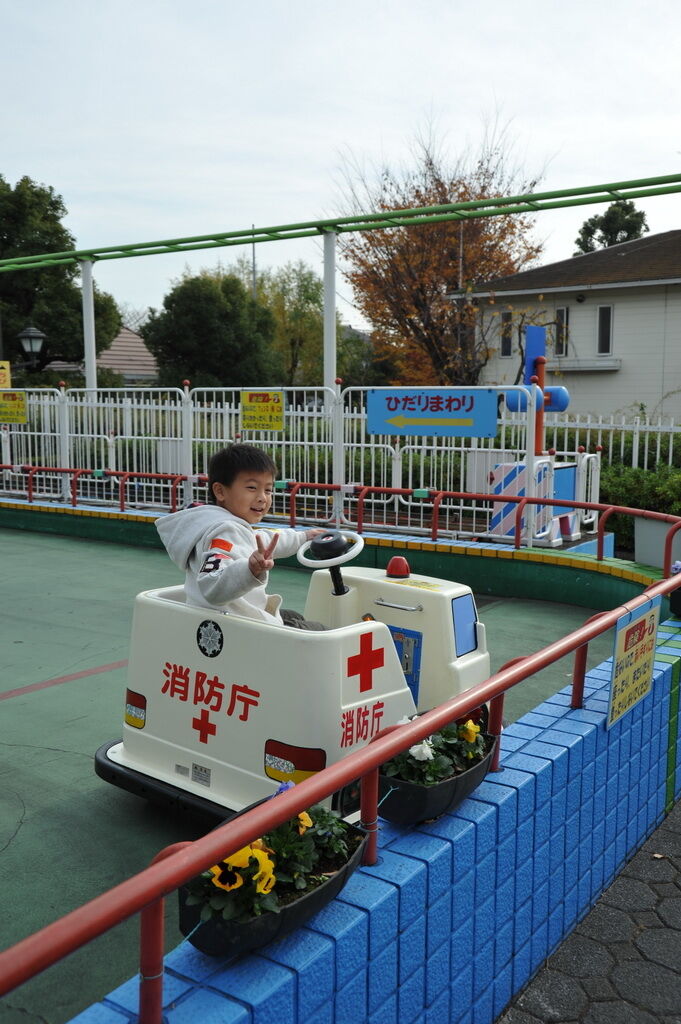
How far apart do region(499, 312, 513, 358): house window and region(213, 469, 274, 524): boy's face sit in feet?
69.9

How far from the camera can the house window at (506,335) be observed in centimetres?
2359

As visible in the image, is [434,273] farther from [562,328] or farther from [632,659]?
[632,659]

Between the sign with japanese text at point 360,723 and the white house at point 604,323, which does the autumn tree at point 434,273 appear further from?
the sign with japanese text at point 360,723

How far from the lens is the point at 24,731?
174 inches

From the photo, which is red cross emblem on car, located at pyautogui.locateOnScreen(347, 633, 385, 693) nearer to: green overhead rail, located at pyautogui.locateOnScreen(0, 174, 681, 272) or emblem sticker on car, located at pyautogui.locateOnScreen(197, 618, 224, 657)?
emblem sticker on car, located at pyautogui.locateOnScreen(197, 618, 224, 657)

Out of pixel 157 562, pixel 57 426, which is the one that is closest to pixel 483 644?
pixel 157 562

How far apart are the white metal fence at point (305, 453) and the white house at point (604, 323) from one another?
9825mm

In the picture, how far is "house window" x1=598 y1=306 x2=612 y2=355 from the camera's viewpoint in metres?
22.8

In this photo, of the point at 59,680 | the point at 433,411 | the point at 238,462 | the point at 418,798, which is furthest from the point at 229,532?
the point at 433,411

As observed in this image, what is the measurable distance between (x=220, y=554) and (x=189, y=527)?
8.8 inches

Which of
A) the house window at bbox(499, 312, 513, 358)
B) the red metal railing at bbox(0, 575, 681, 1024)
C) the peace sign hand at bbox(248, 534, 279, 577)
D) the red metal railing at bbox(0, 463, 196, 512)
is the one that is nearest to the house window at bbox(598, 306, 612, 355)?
the house window at bbox(499, 312, 513, 358)

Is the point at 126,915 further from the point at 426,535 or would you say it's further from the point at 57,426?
the point at 57,426

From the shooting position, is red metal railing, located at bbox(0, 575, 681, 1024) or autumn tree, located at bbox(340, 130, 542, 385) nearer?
red metal railing, located at bbox(0, 575, 681, 1024)

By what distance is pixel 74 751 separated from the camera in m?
4.18
